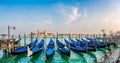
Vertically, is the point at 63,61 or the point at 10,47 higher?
the point at 10,47

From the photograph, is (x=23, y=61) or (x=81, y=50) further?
(x=81, y=50)

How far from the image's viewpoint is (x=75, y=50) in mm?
23328

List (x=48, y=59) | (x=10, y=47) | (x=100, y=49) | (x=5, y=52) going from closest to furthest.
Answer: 1. (x=48, y=59)
2. (x=10, y=47)
3. (x=5, y=52)
4. (x=100, y=49)

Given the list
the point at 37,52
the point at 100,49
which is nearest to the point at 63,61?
the point at 37,52

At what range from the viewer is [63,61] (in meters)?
18.7

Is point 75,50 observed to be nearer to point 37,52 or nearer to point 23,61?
point 37,52

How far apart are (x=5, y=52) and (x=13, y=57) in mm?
2592

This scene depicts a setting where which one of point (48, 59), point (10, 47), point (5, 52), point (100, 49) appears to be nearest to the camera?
point (48, 59)

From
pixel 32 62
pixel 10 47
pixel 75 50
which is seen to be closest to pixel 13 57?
pixel 10 47

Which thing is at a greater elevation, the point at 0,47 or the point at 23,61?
the point at 0,47

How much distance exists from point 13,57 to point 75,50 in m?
7.86

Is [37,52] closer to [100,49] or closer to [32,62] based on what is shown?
[32,62]

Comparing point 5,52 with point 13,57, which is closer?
point 13,57

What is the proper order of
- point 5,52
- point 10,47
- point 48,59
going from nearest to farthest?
point 48,59
point 10,47
point 5,52
